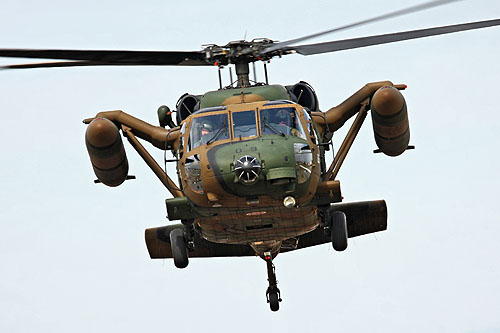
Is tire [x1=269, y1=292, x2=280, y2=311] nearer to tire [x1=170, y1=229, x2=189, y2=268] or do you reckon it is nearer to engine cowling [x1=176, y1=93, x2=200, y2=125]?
tire [x1=170, y1=229, x2=189, y2=268]

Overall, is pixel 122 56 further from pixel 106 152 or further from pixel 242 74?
pixel 242 74

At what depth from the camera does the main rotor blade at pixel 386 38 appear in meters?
21.1

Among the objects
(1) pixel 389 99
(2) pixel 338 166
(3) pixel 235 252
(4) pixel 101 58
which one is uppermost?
(4) pixel 101 58

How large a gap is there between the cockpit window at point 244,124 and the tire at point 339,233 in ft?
10.8

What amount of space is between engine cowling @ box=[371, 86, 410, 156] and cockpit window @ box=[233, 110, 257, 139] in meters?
2.48

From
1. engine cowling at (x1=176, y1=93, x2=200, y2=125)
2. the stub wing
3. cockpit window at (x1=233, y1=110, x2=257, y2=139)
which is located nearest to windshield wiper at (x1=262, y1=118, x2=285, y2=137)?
cockpit window at (x1=233, y1=110, x2=257, y2=139)

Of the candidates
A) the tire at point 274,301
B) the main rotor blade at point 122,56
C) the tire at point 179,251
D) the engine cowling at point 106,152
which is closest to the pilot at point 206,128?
the main rotor blade at point 122,56

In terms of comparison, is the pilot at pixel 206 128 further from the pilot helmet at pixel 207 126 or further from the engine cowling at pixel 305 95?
the engine cowling at pixel 305 95

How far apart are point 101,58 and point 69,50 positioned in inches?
43.2

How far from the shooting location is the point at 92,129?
2195cm

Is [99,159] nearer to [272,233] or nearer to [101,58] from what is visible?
[101,58]

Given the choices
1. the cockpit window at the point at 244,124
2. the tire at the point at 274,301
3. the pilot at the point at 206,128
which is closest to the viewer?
the cockpit window at the point at 244,124

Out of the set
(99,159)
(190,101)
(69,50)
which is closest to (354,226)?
(190,101)

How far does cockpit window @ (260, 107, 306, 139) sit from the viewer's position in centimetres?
2094
